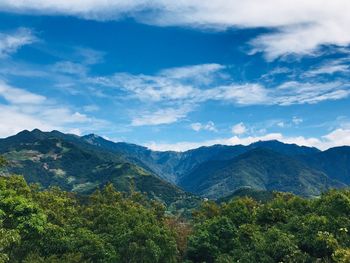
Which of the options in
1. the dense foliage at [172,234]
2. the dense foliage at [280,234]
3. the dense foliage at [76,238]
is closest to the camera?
the dense foliage at [280,234]

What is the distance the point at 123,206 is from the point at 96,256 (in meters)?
31.5

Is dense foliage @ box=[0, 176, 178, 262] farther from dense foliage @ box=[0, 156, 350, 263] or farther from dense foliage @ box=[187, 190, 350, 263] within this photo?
dense foliage @ box=[187, 190, 350, 263]

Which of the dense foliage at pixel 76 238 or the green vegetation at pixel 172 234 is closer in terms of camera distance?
the green vegetation at pixel 172 234

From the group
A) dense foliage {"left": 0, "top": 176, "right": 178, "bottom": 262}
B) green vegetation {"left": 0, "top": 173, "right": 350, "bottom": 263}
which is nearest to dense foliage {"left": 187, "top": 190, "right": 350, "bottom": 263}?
green vegetation {"left": 0, "top": 173, "right": 350, "bottom": 263}

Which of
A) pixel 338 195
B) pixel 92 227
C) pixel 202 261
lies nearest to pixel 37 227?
pixel 92 227

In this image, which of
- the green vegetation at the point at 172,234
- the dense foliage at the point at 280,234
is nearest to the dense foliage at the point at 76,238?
the green vegetation at the point at 172,234

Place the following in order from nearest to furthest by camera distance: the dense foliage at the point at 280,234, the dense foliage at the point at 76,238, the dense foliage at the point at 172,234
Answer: the dense foliage at the point at 280,234
the dense foliage at the point at 172,234
the dense foliage at the point at 76,238

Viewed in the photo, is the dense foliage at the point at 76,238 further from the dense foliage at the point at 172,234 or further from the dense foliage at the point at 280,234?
the dense foliage at the point at 280,234

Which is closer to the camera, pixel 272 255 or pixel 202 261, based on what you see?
pixel 272 255

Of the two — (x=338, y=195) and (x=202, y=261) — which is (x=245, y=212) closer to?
(x=202, y=261)

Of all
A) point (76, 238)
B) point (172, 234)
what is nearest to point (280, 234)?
point (172, 234)

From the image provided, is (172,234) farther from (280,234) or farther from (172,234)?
(280,234)

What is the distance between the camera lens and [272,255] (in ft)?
186

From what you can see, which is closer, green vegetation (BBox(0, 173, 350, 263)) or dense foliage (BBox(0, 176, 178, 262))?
green vegetation (BBox(0, 173, 350, 263))
